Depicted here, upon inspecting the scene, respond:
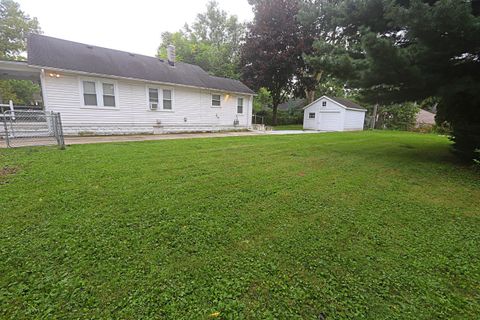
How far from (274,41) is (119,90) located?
46.7 feet

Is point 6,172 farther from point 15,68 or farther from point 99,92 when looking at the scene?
point 15,68

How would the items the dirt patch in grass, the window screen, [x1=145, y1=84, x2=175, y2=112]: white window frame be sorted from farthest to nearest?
the window screen
[x1=145, y1=84, x2=175, y2=112]: white window frame
the dirt patch in grass

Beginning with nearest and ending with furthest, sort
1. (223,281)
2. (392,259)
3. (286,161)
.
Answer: (223,281), (392,259), (286,161)

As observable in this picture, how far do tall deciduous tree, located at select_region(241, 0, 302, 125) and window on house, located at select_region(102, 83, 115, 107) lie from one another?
13.2 metres

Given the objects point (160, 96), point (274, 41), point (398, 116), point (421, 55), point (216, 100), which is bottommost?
point (398, 116)

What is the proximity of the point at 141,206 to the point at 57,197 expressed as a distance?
4.35ft

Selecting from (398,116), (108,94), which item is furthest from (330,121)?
(108,94)

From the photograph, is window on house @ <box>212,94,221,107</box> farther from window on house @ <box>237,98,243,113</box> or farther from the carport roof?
the carport roof

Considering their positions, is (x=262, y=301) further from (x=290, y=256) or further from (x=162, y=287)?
(x=162, y=287)

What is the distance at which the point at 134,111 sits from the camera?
1173 centimetres

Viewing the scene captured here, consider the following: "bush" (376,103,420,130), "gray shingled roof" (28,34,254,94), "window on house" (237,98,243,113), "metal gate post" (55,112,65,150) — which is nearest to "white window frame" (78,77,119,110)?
"gray shingled roof" (28,34,254,94)

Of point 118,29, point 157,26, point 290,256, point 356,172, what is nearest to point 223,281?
point 290,256

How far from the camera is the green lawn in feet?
5.44

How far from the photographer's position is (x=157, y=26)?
35.1m
